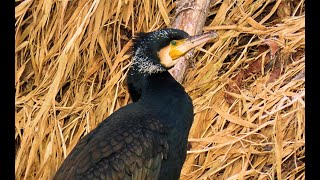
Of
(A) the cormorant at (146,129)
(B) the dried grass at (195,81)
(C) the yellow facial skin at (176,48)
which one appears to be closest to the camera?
(A) the cormorant at (146,129)

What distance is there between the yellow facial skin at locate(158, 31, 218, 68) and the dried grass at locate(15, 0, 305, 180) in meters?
0.59

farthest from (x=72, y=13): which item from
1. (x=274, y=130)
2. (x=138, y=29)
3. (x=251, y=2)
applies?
(x=274, y=130)

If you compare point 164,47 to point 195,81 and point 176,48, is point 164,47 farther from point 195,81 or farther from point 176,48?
point 195,81

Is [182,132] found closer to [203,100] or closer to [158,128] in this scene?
[158,128]

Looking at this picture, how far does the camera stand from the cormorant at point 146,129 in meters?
3.60

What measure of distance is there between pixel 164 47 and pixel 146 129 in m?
0.50

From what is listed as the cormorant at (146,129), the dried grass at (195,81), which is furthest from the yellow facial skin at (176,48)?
the dried grass at (195,81)

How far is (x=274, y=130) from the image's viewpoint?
4238 mm

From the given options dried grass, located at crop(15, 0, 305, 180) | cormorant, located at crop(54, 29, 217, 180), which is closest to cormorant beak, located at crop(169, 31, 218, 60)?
cormorant, located at crop(54, 29, 217, 180)

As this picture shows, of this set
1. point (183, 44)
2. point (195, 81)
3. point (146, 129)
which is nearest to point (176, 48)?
point (183, 44)

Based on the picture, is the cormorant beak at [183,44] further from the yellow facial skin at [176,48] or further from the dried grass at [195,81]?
the dried grass at [195,81]

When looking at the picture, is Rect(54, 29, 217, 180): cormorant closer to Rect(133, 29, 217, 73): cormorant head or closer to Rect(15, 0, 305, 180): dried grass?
Rect(133, 29, 217, 73): cormorant head

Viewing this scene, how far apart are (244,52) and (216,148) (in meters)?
0.71

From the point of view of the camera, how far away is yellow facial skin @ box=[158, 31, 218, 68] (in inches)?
156
